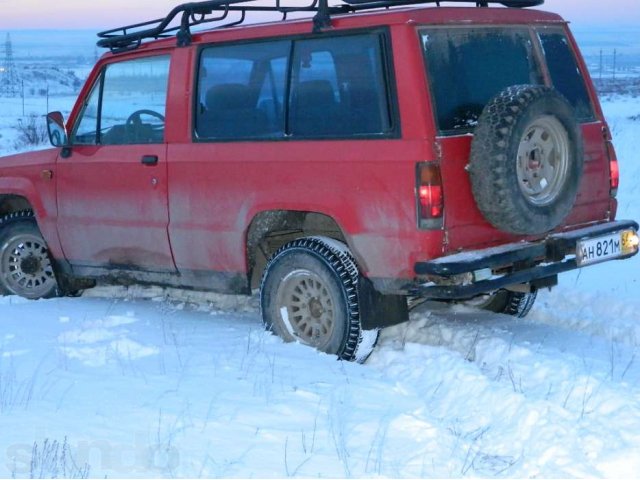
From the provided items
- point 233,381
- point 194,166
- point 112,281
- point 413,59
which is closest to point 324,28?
point 413,59

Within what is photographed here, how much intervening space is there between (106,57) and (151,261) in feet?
4.82

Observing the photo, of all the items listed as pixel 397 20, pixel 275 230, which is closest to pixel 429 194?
pixel 397 20

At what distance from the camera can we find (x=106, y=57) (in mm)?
7215

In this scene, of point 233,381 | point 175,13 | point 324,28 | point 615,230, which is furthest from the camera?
point 175,13

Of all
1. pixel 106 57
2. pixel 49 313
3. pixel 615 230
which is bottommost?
pixel 49 313

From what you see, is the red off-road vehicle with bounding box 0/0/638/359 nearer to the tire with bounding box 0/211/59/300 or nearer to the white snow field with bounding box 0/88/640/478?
the white snow field with bounding box 0/88/640/478

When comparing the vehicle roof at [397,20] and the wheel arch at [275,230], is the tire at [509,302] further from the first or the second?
the vehicle roof at [397,20]

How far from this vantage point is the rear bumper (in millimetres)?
5320

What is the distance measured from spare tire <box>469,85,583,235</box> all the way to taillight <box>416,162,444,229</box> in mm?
224

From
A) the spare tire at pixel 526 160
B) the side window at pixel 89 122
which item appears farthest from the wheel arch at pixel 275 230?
the side window at pixel 89 122

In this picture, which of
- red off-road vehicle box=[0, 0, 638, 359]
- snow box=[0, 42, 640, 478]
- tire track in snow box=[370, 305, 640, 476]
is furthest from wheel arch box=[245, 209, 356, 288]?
tire track in snow box=[370, 305, 640, 476]

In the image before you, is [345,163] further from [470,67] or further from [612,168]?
[612,168]

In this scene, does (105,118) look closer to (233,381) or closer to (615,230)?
(233,381)

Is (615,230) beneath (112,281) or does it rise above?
above
